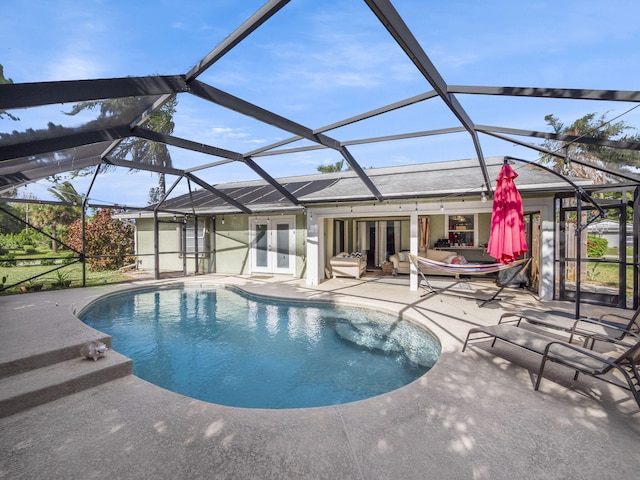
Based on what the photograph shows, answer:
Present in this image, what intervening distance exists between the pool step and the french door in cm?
738

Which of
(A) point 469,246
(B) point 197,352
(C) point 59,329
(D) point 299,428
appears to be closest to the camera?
(D) point 299,428

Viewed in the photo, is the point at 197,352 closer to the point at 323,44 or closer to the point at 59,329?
the point at 59,329

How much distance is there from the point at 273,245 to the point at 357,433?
358 inches

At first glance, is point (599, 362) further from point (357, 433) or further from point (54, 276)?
point (54, 276)

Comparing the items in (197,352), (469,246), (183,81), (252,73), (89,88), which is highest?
(252,73)

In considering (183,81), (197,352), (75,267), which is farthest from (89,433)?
(75,267)

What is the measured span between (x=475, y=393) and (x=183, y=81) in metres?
4.68

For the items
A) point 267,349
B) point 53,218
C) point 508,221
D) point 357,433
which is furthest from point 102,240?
point 508,221

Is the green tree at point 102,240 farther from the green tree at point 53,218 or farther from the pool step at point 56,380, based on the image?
the pool step at point 56,380

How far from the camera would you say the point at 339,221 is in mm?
12227

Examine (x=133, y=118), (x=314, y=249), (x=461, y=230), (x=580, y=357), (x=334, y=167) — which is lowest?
(x=580, y=357)

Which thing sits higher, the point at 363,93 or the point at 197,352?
the point at 363,93

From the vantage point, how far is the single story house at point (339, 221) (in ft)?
24.6

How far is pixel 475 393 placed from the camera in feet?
9.50
